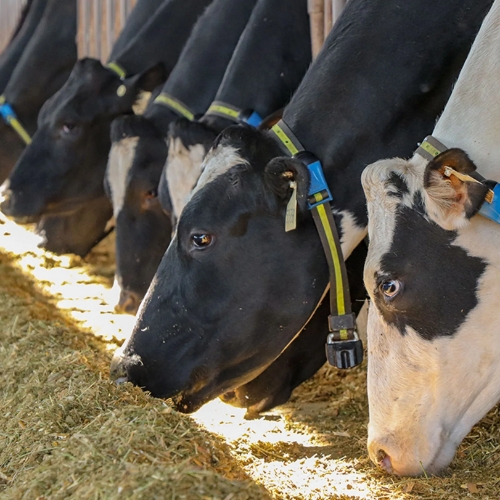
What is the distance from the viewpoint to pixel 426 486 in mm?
2777

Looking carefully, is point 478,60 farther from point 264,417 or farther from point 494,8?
point 264,417

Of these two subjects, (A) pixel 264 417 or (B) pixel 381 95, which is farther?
(A) pixel 264 417

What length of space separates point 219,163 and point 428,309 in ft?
3.64

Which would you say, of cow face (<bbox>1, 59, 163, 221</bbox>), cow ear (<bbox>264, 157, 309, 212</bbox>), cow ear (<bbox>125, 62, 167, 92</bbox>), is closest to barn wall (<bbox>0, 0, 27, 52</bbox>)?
cow face (<bbox>1, 59, 163, 221</bbox>)

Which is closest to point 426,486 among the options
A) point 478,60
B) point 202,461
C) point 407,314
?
point 407,314

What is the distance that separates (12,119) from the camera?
7.62 m

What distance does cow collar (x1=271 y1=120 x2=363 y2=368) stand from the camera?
3.29 metres

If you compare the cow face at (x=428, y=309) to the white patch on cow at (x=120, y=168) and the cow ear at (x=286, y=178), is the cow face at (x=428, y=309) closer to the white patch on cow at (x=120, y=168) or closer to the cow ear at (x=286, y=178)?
the cow ear at (x=286, y=178)

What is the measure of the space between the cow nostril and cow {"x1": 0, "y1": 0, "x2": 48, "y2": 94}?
20.7 ft

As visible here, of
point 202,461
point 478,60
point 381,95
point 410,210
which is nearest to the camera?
point 202,461

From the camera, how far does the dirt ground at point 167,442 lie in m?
2.32

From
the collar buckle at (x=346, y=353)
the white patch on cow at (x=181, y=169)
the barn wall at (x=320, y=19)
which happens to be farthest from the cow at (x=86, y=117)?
the collar buckle at (x=346, y=353)

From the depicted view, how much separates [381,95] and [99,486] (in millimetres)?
1988

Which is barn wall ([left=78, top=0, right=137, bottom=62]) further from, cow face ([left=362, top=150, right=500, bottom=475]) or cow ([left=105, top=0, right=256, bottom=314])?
cow face ([left=362, top=150, right=500, bottom=475])
